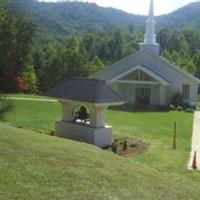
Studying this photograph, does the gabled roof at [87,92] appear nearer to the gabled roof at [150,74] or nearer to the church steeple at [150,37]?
the gabled roof at [150,74]

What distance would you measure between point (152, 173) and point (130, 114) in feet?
70.5

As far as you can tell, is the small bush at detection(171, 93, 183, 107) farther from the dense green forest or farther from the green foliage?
the green foliage

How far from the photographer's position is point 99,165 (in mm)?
12773

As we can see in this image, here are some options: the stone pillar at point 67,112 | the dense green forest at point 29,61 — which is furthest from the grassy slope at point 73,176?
the dense green forest at point 29,61

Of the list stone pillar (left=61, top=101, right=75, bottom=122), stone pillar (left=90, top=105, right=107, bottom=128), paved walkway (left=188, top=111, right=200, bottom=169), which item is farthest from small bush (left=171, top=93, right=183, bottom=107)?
stone pillar (left=90, top=105, right=107, bottom=128)

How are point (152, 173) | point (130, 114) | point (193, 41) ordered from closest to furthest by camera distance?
1. point (152, 173)
2. point (130, 114)
3. point (193, 41)

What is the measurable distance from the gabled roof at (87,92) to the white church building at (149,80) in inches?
822

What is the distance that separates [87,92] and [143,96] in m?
23.0

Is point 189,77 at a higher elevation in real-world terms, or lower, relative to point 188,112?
higher

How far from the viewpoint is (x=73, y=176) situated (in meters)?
A: 11.2

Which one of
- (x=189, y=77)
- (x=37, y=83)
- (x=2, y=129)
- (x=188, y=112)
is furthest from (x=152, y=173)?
(x=37, y=83)

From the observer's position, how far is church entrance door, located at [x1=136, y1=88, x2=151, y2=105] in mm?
43531

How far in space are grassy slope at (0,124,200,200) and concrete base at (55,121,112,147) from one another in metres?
5.39

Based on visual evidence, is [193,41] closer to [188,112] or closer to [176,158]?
[188,112]
